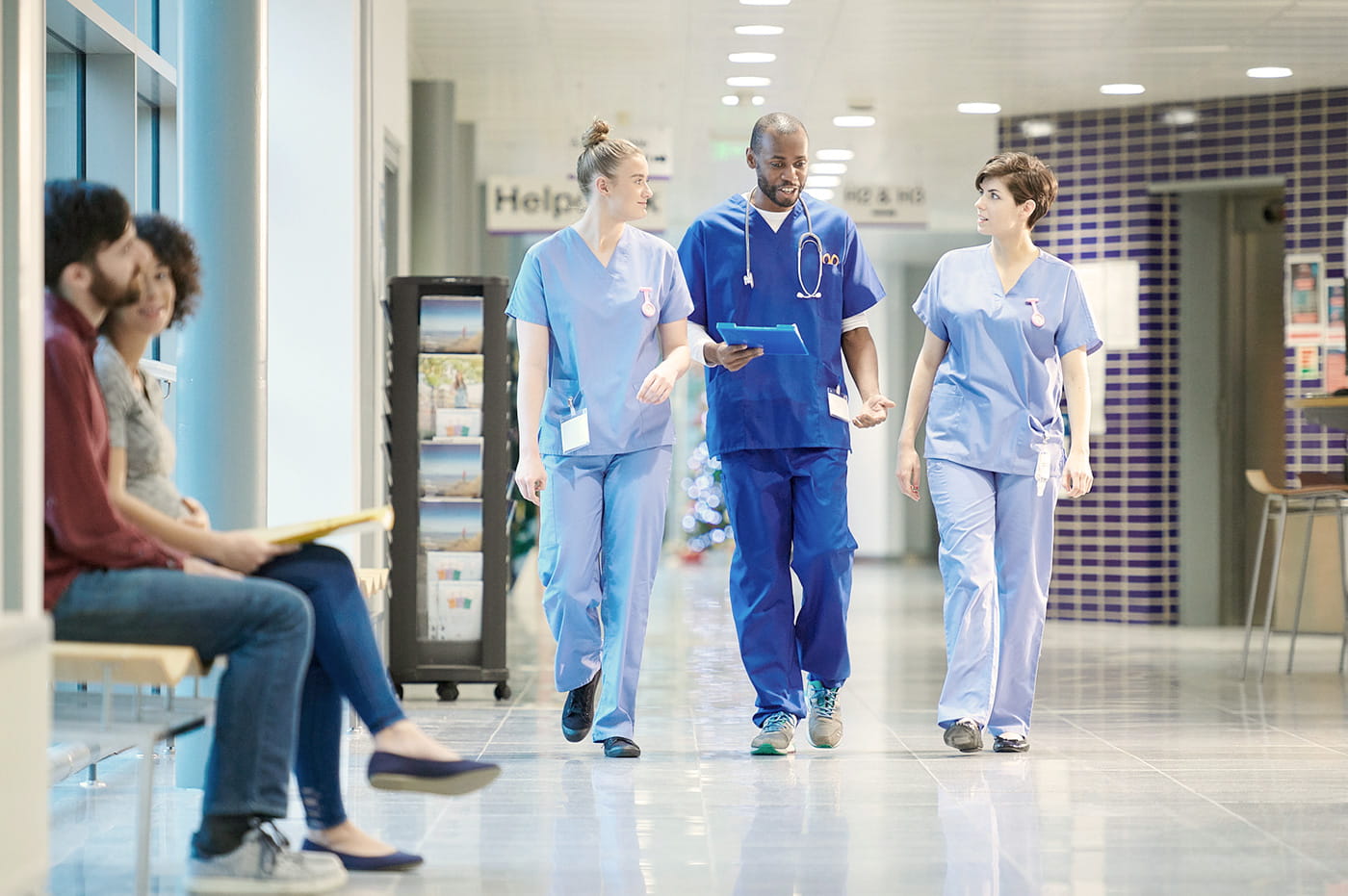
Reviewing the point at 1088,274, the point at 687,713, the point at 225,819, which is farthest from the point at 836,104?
the point at 225,819

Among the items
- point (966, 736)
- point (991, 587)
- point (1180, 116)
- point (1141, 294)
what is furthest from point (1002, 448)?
point (1180, 116)

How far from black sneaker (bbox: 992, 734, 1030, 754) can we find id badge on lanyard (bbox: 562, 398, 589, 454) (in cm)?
137

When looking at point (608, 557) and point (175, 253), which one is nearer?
point (175, 253)

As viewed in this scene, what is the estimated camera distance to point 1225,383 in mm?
9766

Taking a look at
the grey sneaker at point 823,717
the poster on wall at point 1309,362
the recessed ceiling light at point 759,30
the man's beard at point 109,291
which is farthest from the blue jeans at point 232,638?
the poster on wall at point 1309,362

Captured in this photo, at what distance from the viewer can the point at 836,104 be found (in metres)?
10.0

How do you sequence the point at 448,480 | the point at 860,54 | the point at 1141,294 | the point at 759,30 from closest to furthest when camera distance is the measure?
the point at 448,480, the point at 759,30, the point at 860,54, the point at 1141,294

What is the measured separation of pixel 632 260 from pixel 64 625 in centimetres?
207

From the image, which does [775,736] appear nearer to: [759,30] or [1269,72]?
[759,30]

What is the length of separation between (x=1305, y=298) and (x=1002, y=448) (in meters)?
5.73

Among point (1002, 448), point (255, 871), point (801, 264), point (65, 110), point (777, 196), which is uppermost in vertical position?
point (65, 110)

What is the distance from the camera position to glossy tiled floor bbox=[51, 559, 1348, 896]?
9.02 feet

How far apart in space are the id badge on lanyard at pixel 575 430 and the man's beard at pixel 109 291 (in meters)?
1.65

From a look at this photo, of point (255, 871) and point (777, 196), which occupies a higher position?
point (777, 196)
